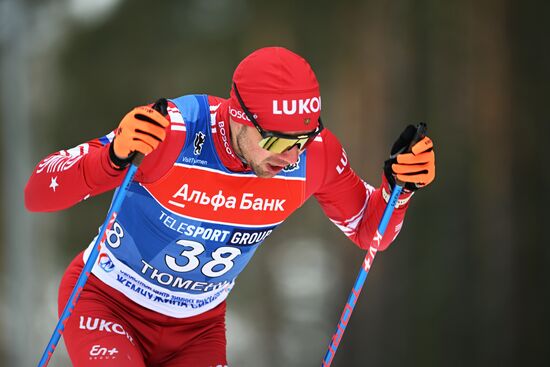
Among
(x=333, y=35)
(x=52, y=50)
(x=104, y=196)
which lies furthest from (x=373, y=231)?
(x=52, y=50)

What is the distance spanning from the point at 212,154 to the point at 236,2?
2696 millimetres

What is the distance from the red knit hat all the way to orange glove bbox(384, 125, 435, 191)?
12.3 inches

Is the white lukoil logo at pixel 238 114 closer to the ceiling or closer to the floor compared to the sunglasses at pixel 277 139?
closer to the ceiling

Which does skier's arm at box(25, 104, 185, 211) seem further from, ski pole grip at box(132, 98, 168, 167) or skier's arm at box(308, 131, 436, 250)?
skier's arm at box(308, 131, 436, 250)

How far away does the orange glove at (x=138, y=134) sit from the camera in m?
2.14

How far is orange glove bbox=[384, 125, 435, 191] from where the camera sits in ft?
8.21

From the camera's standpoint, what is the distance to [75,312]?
2.44 m

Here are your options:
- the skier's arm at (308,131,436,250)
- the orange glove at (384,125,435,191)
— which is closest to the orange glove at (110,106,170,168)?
the skier's arm at (308,131,436,250)

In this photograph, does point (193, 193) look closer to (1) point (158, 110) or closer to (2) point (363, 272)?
(1) point (158, 110)

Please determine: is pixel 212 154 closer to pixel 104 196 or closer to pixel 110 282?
pixel 110 282

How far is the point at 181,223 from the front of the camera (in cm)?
245

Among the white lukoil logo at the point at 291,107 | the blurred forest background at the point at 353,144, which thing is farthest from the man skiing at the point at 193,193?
the blurred forest background at the point at 353,144

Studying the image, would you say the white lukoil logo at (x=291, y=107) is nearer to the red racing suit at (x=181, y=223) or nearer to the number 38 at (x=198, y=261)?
the red racing suit at (x=181, y=223)

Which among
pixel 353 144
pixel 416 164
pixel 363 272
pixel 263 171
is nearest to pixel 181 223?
pixel 263 171
